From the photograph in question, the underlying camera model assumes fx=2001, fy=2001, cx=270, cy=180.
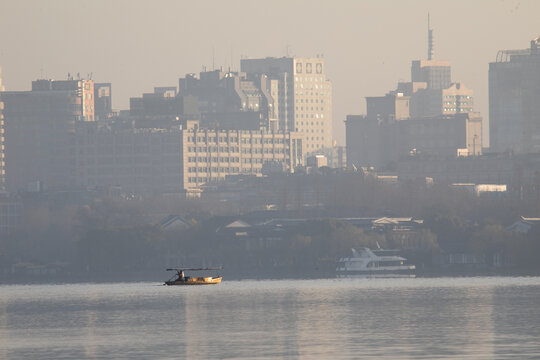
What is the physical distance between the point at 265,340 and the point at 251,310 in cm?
3152

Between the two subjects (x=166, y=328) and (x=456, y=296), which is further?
(x=456, y=296)

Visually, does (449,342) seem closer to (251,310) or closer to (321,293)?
(251,310)

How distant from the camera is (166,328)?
496ft

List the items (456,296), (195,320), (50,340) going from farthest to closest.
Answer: (456,296) → (195,320) → (50,340)

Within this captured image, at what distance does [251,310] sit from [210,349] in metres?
37.6

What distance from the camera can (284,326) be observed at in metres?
150

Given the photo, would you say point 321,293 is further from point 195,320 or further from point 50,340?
point 50,340

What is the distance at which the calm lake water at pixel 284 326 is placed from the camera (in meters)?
128

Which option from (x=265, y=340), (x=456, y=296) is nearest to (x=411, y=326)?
(x=265, y=340)

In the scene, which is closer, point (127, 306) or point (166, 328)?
point (166, 328)

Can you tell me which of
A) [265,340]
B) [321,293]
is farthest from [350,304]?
[265,340]

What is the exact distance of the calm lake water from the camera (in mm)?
128500

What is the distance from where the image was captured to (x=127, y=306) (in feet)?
595

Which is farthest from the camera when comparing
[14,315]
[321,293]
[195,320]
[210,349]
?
[321,293]
